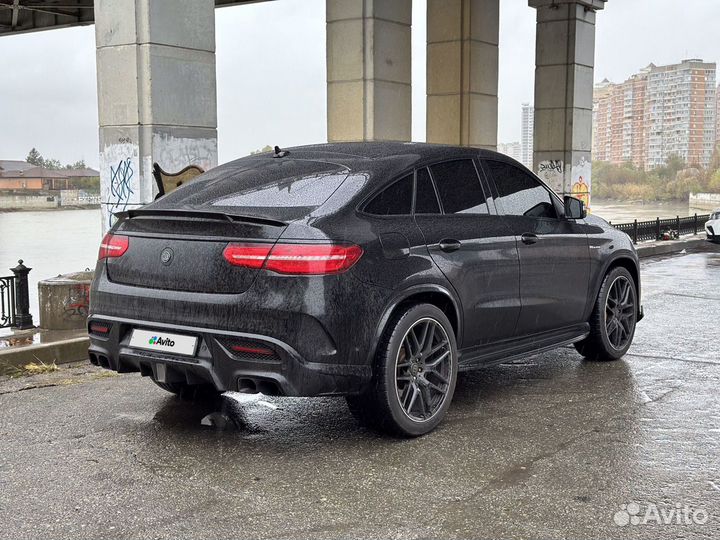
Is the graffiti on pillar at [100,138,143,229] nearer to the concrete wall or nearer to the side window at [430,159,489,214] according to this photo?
the side window at [430,159,489,214]

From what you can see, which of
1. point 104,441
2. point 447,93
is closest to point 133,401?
point 104,441

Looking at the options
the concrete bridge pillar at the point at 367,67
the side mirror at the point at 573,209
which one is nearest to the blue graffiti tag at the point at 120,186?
the side mirror at the point at 573,209

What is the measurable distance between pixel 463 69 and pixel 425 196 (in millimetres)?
17033

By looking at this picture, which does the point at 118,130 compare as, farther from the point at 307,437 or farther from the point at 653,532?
the point at 653,532

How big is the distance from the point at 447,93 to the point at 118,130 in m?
13.2

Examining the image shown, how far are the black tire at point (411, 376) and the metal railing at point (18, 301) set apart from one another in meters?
5.38

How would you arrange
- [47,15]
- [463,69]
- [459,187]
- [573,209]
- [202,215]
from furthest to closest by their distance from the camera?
[47,15], [463,69], [573,209], [459,187], [202,215]

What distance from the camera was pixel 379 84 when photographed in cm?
1762

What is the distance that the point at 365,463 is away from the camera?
4523 millimetres

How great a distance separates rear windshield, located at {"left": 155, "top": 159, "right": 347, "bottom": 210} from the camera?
487 cm

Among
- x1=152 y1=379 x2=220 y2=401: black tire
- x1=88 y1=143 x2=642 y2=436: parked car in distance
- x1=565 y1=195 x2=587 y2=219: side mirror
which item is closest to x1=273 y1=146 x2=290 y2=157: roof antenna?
x1=88 y1=143 x2=642 y2=436: parked car in distance

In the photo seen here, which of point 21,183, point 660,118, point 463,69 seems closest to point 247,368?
point 463,69

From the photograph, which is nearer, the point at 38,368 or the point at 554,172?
the point at 38,368

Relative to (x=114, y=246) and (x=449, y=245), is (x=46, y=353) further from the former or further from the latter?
(x=449, y=245)
